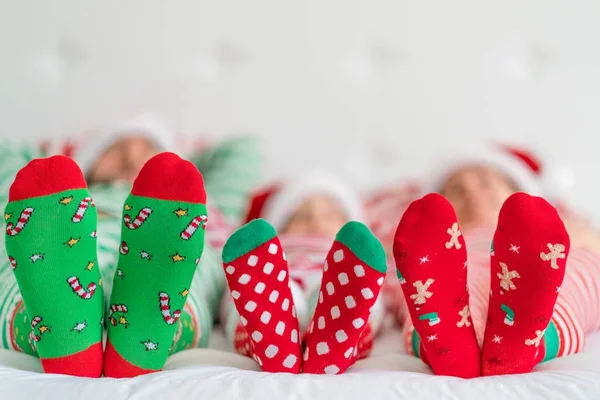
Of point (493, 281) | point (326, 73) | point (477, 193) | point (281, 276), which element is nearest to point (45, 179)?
point (281, 276)

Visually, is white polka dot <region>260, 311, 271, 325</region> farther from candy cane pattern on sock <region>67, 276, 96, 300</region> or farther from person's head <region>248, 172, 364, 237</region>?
person's head <region>248, 172, 364, 237</region>

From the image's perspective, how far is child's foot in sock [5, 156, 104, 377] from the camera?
68cm

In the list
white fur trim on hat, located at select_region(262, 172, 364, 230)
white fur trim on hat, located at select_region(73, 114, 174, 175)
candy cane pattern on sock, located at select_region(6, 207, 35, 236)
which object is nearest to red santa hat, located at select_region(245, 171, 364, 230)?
white fur trim on hat, located at select_region(262, 172, 364, 230)

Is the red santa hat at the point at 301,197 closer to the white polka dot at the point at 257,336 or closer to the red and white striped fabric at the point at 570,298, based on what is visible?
the red and white striped fabric at the point at 570,298

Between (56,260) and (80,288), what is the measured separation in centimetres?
4

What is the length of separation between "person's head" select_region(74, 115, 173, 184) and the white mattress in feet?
2.16

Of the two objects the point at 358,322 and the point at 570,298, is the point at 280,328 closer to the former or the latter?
the point at 358,322

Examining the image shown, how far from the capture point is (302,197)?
3.96 ft

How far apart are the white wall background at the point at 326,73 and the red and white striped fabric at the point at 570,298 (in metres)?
0.74

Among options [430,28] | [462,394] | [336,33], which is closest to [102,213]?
[462,394]

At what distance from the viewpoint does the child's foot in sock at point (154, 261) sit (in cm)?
70

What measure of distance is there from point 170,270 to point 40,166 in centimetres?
18

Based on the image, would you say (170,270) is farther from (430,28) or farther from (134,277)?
(430,28)

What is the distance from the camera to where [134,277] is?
72 cm
